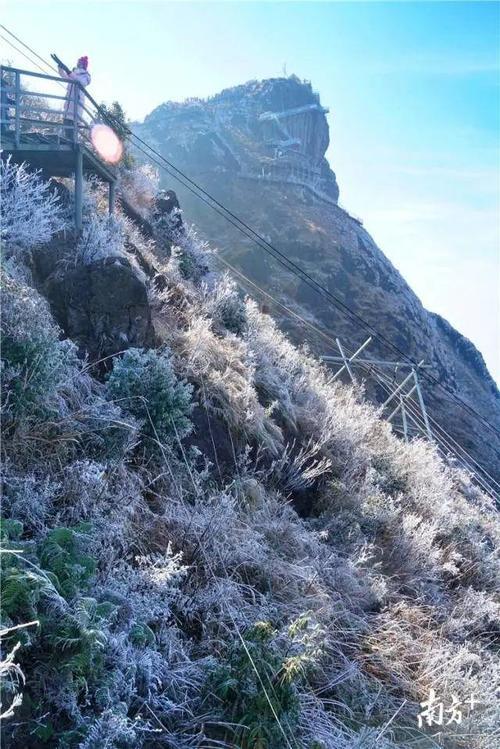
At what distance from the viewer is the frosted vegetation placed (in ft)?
8.33

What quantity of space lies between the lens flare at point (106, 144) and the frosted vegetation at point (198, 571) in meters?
2.47

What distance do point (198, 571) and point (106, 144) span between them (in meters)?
9.25

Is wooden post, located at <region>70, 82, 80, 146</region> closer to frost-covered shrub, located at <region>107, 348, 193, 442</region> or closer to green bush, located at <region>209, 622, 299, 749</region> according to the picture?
frost-covered shrub, located at <region>107, 348, 193, 442</region>

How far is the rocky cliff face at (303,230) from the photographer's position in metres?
29.0

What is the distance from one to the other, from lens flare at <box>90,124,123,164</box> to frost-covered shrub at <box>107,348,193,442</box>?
4.80 m

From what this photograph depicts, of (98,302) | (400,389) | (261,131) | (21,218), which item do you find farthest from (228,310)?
(261,131)

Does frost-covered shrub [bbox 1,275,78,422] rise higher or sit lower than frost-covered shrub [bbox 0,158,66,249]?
lower

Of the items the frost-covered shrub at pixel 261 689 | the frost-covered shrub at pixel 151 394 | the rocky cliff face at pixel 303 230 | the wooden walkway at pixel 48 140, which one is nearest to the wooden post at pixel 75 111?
the wooden walkway at pixel 48 140

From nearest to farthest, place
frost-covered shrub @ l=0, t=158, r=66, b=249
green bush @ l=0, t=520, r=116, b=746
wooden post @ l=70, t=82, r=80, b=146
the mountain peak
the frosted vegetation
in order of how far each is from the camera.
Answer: green bush @ l=0, t=520, r=116, b=746, the frosted vegetation, frost-covered shrub @ l=0, t=158, r=66, b=249, wooden post @ l=70, t=82, r=80, b=146, the mountain peak

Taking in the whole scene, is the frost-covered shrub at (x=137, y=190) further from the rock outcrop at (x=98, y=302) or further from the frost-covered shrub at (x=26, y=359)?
the frost-covered shrub at (x=26, y=359)

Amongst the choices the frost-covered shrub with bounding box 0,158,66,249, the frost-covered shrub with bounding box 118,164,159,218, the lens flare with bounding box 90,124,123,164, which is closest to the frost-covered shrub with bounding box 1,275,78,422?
the frost-covered shrub with bounding box 0,158,66,249

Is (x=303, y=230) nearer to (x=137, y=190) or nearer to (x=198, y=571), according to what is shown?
(x=137, y=190)

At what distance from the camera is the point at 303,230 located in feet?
116

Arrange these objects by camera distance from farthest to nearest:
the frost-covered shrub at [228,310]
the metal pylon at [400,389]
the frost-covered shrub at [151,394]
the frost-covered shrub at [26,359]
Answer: the metal pylon at [400,389]
the frost-covered shrub at [228,310]
the frost-covered shrub at [151,394]
the frost-covered shrub at [26,359]
